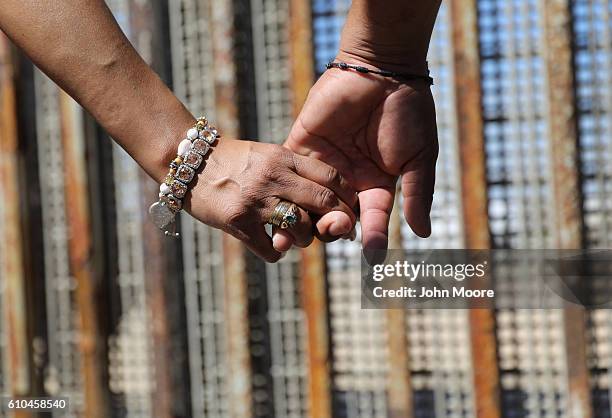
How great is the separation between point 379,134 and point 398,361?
168 cm

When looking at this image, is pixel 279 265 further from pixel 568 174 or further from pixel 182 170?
pixel 182 170

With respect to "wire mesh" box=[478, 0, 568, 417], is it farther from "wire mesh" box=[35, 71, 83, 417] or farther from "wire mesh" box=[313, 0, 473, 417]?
"wire mesh" box=[35, 71, 83, 417]

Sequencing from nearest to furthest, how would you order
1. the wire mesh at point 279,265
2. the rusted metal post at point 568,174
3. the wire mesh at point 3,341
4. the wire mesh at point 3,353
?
the rusted metal post at point 568,174 → the wire mesh at point 279,265 → the wire mesh at point 3,341 → the wire mesh at point 3,353

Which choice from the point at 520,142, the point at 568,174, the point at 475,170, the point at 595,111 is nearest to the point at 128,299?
the point at 475,170

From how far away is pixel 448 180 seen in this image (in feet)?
11.1

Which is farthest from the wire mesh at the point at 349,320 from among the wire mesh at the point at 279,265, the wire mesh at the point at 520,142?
the wire mesh at the point at 520,142

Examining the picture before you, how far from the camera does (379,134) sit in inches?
69.4

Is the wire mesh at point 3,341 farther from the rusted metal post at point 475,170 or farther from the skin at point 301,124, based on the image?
the skin at point 301,124

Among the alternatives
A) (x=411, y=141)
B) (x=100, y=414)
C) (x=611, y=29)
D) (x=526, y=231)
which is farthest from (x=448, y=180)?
(x=100, y=414)

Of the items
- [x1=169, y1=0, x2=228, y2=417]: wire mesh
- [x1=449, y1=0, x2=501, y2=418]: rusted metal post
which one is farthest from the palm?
[x1=169, y1=0, x2=228, y2=417]: wire mesh

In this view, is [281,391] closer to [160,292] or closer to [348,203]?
[160,292]

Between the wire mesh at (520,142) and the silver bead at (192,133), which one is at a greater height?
the wire mesh at (520,142)

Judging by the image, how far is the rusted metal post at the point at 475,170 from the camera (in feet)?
10.2

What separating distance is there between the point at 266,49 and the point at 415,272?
6.02 ft
